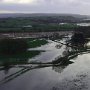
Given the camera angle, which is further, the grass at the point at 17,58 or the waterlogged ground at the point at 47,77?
the grass at the point at 17,58

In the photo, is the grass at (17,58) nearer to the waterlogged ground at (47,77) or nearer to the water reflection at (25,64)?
the water reflection at (25,64)

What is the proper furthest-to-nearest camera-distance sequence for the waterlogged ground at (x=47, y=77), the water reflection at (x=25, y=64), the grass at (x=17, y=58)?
the grass at (x=17, y=58) < the water reflection at (x=25, y=64) < the waterlogged ground at (x=47, y=77)

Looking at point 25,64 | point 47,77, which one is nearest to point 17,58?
point 25,64

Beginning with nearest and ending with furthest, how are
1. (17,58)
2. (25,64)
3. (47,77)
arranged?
(47,77)
(25,64)
(17,58)

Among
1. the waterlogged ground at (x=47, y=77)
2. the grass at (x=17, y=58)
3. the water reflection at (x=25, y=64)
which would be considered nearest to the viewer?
the waterlogged ground at (x=47, y=77)

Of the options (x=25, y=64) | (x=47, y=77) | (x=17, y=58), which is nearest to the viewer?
(x=47, y=77)

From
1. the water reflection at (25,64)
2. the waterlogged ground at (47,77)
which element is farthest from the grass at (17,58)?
the waterlogged ground at (47,77)

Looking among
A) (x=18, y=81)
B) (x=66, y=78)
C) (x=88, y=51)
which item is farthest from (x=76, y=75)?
(x=88, y=51)

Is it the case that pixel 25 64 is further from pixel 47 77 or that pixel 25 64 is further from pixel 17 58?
pixel 47 77

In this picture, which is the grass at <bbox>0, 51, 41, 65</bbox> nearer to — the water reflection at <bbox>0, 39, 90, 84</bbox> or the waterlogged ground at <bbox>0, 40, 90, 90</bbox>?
the water reflection at <bbox>0, 39, 90, 84</bbox>
